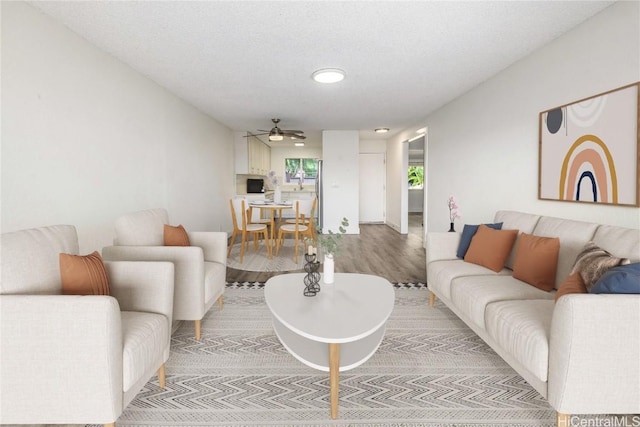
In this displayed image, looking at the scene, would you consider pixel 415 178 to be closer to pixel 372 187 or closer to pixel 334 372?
pixel 372 187

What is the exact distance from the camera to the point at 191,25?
2.38 m

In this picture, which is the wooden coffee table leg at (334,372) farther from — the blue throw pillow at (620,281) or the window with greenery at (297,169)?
the window with greenery at (297,169)

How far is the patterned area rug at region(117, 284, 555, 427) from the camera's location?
5.24 feet

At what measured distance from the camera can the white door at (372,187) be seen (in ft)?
29.1

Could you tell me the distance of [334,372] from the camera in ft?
5.17

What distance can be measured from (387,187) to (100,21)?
23.4 feet

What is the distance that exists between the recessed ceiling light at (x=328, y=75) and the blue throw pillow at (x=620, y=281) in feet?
9.06

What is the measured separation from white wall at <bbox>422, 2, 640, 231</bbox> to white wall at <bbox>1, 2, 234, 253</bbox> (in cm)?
383

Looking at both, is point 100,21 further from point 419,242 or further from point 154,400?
point 419,242

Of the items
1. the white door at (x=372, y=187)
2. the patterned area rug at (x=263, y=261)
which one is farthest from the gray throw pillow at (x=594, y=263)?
the white door at (x=372, y=187)

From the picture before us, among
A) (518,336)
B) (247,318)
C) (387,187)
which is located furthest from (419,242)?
(518,336)

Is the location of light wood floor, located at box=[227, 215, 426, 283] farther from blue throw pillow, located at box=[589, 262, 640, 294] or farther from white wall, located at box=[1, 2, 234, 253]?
blue throw pillow, located at box=[589, 262, 640, 294]

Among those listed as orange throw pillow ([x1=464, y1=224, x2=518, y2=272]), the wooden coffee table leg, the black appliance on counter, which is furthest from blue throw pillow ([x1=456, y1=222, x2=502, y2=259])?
the black appliance on counter

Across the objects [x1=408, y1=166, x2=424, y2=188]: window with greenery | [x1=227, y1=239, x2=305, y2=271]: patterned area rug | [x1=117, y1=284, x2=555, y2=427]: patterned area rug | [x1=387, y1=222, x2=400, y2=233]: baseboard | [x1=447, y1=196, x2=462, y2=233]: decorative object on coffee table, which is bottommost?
[x1=117, y1=284, x2=555, y2=427]: patterned area rug
